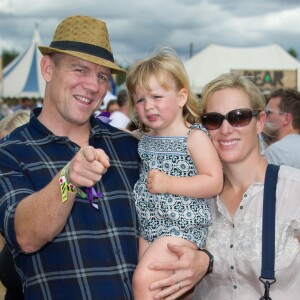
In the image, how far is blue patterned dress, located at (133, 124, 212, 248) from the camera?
2889 millimetres

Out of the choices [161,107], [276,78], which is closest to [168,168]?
[161,107]

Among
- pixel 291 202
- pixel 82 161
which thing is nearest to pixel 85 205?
pixel 82 161

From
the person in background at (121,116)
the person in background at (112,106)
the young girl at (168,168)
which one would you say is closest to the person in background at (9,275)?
the young girl at (168,168)

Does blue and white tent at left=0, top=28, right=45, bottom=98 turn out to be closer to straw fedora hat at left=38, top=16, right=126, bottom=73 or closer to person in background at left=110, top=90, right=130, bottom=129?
person in background at left=110, top=90, right=130, bottom=129

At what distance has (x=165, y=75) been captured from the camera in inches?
118

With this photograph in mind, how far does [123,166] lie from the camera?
305cm

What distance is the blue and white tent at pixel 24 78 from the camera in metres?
29.1

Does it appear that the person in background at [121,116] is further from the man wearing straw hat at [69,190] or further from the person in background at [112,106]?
the man wearing straw hat at [69,190]

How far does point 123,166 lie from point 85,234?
523 mm

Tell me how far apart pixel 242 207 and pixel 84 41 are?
4.21 feet

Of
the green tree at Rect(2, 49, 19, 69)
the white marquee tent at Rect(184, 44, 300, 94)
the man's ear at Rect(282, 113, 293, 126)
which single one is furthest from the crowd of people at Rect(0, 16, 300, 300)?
the green tree at Rect(2, 49, 19, 69)

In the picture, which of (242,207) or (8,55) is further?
(8,55)

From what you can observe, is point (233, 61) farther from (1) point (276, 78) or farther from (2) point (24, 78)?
(2) point (24, 78)

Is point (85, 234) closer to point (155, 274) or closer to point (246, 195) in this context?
point (155, 274)
